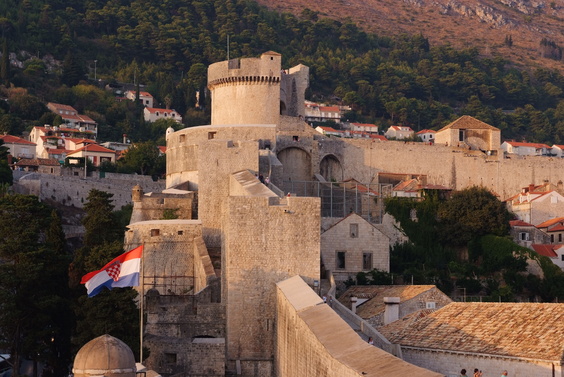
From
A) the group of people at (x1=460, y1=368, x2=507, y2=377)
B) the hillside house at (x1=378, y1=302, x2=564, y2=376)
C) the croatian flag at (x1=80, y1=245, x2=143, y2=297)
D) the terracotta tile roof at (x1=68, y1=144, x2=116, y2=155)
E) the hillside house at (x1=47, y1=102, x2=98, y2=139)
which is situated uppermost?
the hillside house at (x1=47, y1=102, x2=98, y2=139)

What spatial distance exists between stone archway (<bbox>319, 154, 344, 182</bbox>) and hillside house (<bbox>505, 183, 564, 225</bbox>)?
29.4ft

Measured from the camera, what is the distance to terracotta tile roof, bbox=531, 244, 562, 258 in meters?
49.4

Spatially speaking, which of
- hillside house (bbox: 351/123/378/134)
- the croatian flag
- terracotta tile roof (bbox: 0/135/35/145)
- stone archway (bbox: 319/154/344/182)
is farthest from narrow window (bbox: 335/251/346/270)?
hillside house (bbox: 351/123/378/134)

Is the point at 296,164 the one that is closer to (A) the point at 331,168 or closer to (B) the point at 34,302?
(A) the point at 331,168

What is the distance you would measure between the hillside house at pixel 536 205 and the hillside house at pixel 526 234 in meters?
1.89

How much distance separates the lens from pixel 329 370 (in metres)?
21.8

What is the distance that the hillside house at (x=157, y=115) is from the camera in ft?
363

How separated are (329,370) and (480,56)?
174036 mm

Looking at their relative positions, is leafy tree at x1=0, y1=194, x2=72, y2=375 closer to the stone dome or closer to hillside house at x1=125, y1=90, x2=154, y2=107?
Result: the stone dome

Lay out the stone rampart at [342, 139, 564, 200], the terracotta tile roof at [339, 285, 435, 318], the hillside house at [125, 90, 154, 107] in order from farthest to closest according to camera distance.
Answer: the hillside house at [125, 90, 154, 107] < the stone rampart at [342, 139, 564, 200] < the terracotta tile roof at [339, 285, 435, 318]

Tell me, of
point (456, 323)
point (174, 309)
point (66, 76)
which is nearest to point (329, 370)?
point (456, 323)

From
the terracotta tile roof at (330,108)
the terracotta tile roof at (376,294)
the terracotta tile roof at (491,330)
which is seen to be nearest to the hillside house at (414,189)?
the terracotta tile roof at (376,294)

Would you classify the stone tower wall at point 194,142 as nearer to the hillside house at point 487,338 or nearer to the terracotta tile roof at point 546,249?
the terracotta tile roof at point 546,249

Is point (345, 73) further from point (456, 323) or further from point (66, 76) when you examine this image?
point (456, 323)
